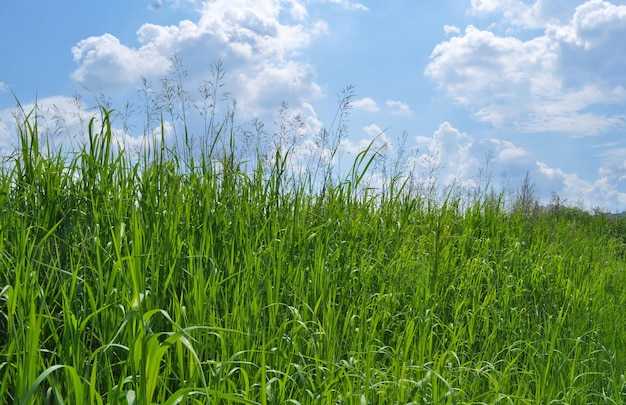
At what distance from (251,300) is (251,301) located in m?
0.01

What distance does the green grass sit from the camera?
83.2 inches

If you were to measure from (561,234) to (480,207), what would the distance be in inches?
72.5

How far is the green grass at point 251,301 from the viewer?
211cm

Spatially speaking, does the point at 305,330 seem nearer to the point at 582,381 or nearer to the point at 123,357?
the point at 123,357

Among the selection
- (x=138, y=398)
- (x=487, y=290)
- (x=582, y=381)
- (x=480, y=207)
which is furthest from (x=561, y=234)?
(x=138, y=398)

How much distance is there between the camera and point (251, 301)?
115 inches

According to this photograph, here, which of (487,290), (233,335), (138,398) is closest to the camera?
(138,398)

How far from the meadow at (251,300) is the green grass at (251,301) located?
0.6 inches

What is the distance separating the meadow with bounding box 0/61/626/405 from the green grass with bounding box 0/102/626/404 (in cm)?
1

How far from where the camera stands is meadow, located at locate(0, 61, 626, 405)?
2115 mm

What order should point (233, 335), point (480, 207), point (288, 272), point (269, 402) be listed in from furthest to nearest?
point (480, 207)
point (288, 272)
point (233, 335)
point (269, 402)

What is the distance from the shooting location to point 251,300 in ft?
9.52

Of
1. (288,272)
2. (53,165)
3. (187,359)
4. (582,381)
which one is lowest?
(582,381)

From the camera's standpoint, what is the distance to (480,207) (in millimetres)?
6555
